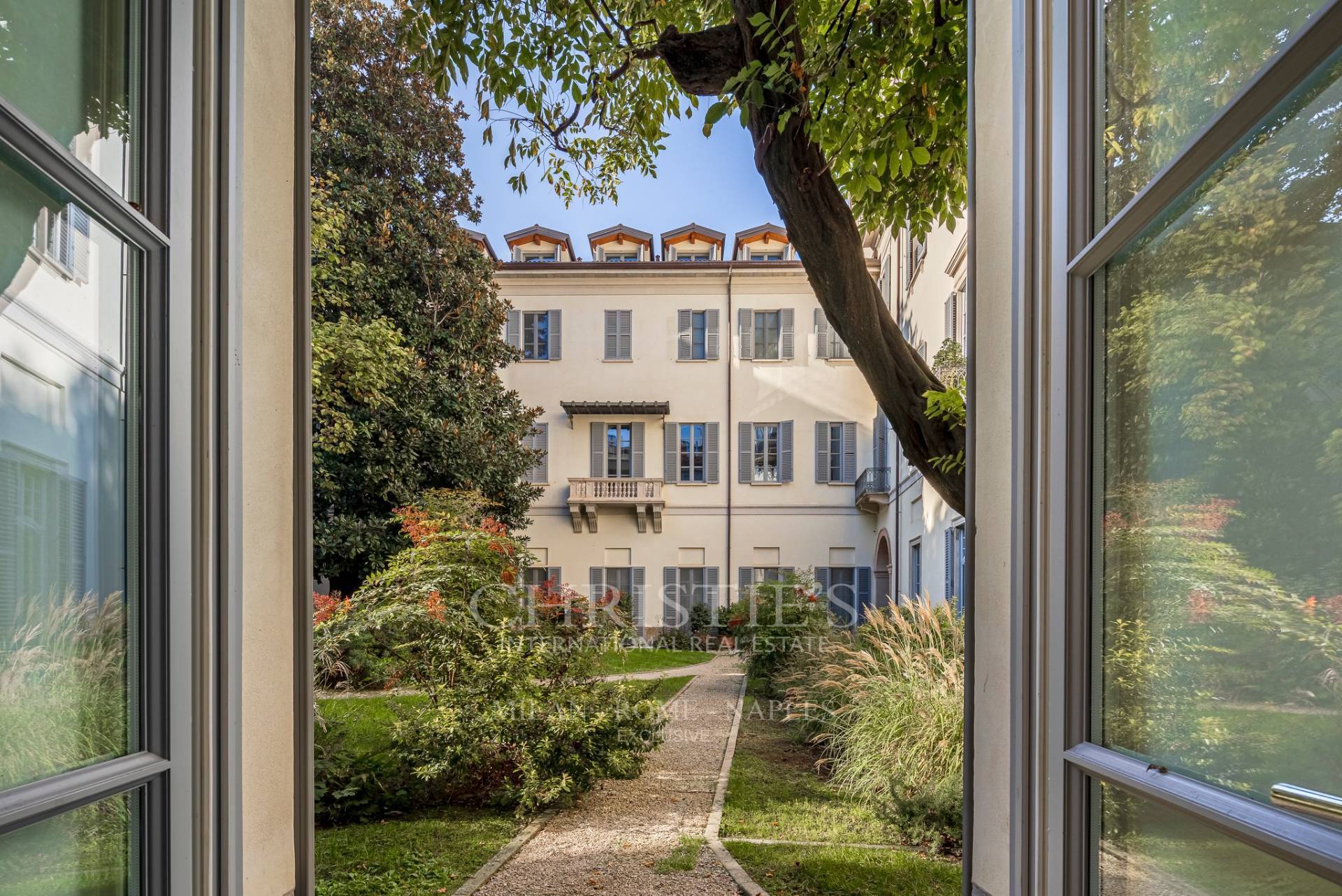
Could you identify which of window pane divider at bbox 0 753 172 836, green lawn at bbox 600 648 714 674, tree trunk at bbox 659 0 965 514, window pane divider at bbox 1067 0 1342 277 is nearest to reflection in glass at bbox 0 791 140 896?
window pane divider at bbox 0 753 172 836

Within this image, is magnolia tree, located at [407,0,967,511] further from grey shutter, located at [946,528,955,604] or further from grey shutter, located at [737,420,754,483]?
grey shutter, located at [737,420,754,483]

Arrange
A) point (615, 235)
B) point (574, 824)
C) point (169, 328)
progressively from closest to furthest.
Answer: point (169, 328)
point (574, 824)
point (615, 235)

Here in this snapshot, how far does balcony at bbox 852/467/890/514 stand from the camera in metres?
13.2

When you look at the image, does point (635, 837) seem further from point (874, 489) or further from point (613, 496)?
point (613, 496)

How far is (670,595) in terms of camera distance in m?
14.5

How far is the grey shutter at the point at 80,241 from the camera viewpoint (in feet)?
2.46

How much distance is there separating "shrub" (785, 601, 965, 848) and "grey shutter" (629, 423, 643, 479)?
971 cm

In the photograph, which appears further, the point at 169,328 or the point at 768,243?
the point at 768,243

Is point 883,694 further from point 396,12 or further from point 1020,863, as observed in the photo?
point 396,12

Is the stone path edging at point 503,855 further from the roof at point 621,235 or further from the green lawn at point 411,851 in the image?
→ the roof at point 621,235

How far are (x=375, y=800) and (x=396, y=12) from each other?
31.8 ft

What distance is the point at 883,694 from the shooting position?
4.36 m

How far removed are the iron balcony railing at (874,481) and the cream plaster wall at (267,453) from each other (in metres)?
12.6

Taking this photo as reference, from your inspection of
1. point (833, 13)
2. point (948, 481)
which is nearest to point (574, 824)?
point (948, 481)
